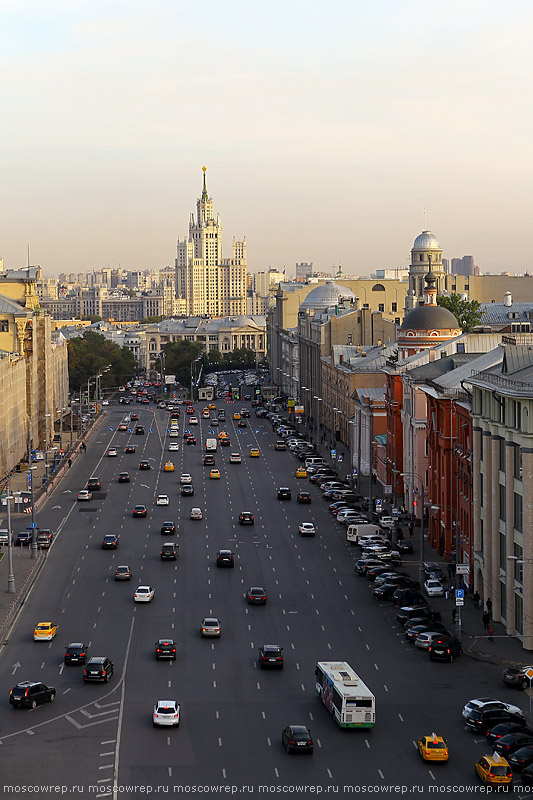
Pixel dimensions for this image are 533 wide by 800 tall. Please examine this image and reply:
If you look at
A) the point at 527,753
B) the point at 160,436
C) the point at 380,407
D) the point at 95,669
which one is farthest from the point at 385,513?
the point at 160,436

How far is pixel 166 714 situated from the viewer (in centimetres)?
4509

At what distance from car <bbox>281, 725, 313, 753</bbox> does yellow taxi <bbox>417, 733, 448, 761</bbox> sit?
11.9 feet

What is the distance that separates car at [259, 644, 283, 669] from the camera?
53125mm

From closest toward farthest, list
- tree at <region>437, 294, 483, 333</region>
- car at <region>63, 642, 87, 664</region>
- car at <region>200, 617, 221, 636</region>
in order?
car at <region>63, 642, 87, 664</region> < car at <region>200, 617, 221, 636</region> < tree at <region>437, 294, 483, 333</region>

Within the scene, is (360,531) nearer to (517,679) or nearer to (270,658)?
(270,658)

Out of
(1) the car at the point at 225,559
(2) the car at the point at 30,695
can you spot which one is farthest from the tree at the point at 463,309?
(2) the car at the point at 30,695

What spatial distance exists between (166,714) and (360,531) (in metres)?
39.4

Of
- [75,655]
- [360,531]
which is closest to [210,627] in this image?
[75,655]

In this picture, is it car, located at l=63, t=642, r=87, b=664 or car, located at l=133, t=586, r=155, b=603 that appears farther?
car, located at l=133, t=586, r=155, b=603

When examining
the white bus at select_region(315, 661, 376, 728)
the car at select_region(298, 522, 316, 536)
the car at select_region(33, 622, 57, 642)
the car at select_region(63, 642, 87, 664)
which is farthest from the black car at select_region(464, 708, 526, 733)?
Answer: the car at select_region(298, 522, 316, 536)

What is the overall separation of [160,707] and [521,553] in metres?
→ 20.5

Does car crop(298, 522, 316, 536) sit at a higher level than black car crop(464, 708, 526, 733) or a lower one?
lower

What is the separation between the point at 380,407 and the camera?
373 feet

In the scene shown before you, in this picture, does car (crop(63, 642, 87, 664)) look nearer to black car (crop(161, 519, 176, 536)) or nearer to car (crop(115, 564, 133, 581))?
car (crop(115, 564, 133, 581))
